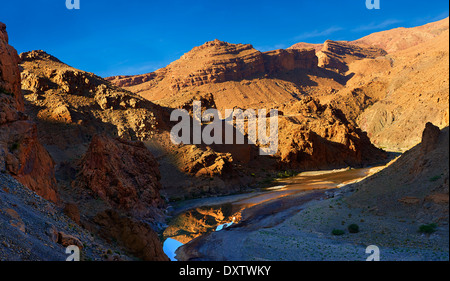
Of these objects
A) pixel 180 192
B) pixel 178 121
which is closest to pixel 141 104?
pixel 178 121

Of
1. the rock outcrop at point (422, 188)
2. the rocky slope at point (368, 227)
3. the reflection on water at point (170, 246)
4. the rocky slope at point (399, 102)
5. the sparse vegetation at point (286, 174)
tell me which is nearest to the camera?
the rocky slope at point (368, 227)

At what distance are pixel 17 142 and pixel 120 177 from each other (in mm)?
13367

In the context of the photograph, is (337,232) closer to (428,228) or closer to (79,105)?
(428,228)

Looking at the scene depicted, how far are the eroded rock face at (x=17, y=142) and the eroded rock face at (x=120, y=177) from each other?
7.11 m

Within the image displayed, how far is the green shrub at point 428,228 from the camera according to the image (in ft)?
31.7

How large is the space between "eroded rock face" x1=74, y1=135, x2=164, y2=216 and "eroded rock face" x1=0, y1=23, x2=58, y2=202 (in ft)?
23.3

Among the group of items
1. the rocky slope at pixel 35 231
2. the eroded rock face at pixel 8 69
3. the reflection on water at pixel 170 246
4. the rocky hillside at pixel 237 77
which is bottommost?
the reflection on water at pixel 170 246

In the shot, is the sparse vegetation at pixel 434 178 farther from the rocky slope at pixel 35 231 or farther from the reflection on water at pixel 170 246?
the reflection on water at pixel 170 246

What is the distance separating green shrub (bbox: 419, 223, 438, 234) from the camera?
31.7 ft

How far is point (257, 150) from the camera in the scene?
64875 mm

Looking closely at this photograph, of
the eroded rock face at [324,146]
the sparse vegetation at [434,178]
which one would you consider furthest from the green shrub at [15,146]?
the eroded rock face at [324,146]

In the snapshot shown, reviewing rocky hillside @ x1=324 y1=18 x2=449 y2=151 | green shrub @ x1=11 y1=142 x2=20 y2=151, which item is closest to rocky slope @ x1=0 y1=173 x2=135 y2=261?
green shrub @ x1=11 y1=142 x2=20 y2=151
